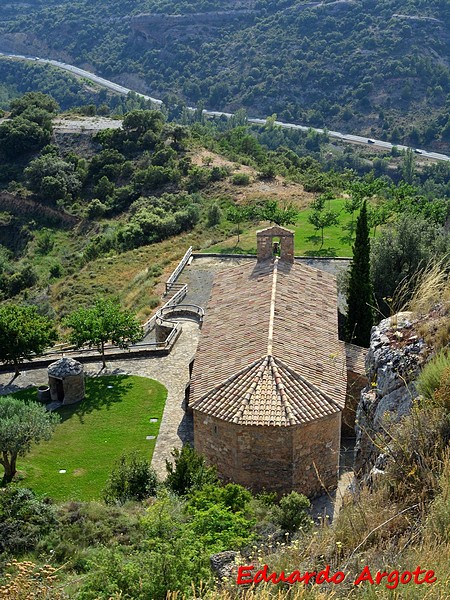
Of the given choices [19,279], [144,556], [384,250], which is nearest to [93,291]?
[19,279]

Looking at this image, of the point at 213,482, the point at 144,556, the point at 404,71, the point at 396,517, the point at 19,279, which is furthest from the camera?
the point at 404,71

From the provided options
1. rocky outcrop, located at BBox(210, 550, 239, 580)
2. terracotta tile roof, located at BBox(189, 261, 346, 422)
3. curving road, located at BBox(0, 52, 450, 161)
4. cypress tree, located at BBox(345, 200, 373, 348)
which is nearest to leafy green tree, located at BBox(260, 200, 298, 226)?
terracotta tile roof, located at BBox(189, 261, 346, 422)

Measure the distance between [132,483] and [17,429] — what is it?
143 inches

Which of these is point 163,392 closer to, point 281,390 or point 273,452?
point 281,390

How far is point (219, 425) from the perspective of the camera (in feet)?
57.4

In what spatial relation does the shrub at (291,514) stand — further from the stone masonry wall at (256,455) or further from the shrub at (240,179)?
the shrub at (240,179)

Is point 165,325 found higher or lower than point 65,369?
lower

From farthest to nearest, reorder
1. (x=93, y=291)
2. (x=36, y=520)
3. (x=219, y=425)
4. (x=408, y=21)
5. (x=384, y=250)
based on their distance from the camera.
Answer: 1. (x=408, y=21)
2. (x=93, y=291)
3. (x=384, y=250)
4. (x=219, y=425)
5. (x=36, y=520)

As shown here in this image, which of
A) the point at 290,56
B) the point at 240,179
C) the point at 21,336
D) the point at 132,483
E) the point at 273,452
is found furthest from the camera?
the point at 290,56

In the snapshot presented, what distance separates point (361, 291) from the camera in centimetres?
2373

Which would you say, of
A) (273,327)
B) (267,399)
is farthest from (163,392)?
(267,399)

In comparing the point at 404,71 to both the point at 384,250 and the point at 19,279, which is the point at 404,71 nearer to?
the point at 19,279

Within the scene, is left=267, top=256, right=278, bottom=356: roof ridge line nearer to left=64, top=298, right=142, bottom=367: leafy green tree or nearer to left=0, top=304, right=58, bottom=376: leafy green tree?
left=64, top=298, right=142, bottom=367: leafy green tree

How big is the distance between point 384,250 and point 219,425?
1316cm
